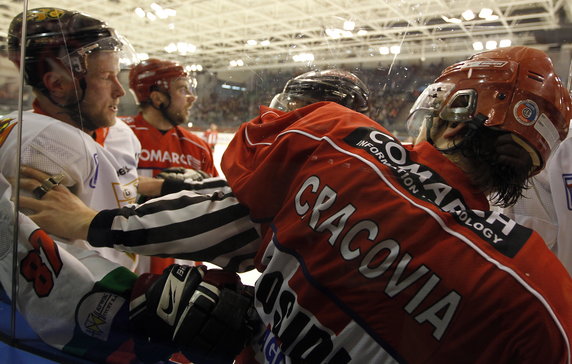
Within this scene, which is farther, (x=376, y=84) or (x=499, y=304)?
(x=376, y=84)

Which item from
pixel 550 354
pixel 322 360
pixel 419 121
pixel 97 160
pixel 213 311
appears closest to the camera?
pixel 550 354

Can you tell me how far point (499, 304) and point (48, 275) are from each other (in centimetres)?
84

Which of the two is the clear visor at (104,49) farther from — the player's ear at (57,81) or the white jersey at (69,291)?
the white jersey at (69,291)

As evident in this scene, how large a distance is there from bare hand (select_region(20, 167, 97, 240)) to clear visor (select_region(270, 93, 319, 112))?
46 cm

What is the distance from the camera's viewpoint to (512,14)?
2.53 ft

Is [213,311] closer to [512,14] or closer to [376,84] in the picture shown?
[376,84]

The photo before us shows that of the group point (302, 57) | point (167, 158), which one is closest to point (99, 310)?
point (302, 57)

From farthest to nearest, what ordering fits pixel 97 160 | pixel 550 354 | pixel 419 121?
pixel 97 160, pixel 419 121, pixel 550 354

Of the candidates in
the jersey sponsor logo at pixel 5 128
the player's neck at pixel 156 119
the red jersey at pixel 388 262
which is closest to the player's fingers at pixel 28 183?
the jersey sponsor logo at pixel 5 128

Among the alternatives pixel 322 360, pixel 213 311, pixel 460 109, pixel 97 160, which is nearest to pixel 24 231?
pixel 97 160

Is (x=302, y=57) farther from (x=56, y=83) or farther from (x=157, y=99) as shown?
(x=157, y=99)

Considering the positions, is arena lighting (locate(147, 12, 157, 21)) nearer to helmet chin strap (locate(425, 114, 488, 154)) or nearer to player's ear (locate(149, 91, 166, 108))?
helmet chin strap (locate(425, 114, 488, 154))

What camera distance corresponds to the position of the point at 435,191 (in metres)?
0.58

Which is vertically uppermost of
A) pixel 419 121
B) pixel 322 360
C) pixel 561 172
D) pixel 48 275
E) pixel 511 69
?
pixel 511 69
